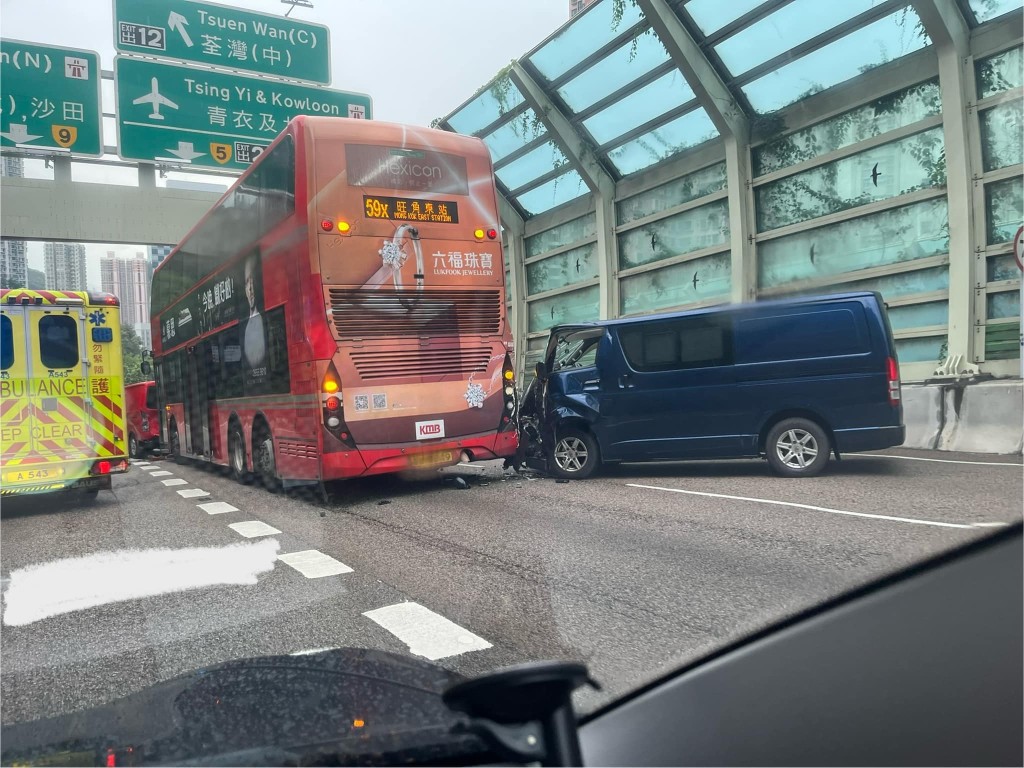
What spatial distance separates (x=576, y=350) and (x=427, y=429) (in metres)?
2.49

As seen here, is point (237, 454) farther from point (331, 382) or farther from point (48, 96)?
point (48, 96)

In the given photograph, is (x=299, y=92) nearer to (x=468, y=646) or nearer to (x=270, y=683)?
(x=468, y=646)

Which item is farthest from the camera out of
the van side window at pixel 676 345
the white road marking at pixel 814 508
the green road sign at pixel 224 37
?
the green road sign at pixel 224 37

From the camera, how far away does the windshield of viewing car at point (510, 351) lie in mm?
1825

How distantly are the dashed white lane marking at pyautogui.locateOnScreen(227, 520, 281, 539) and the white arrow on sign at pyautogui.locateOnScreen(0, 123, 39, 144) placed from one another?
20.1 feet

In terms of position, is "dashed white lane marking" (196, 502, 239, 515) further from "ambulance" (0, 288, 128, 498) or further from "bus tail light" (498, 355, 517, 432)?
"bus tail light" (498, 355, 517, 432)

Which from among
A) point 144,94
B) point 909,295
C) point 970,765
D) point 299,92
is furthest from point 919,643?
point 144,94

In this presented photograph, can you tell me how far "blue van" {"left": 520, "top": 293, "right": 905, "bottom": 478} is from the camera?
250 centimetres

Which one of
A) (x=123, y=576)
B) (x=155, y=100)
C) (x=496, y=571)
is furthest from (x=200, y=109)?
(x=496, y=571)

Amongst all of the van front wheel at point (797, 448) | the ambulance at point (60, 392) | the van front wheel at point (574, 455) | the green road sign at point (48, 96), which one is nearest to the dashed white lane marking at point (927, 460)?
the van front wheel at point (797, 448)

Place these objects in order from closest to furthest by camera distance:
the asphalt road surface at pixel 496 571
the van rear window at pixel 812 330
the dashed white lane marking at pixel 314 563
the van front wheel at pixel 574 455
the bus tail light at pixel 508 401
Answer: the asphalt road surface at pixel 496 571
the van rear window at pixel 812 330
the dashed white lane marking at pixel 314 563
the van front wheel at pixel 574 455
the bus tail light at pixel 508 401

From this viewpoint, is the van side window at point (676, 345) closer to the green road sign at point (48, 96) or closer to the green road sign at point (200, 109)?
the green road sign at point (200, 109)

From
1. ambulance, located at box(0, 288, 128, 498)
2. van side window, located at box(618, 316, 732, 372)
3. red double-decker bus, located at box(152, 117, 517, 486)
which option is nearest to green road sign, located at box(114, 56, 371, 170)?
ambulance, located at box(0, 288, 128, 498)

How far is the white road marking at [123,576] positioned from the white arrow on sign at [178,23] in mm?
5089
